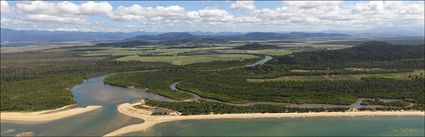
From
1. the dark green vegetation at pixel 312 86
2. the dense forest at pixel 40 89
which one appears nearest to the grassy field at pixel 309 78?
the dark green vegetation at pixel 312 86

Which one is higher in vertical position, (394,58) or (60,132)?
(394,58)

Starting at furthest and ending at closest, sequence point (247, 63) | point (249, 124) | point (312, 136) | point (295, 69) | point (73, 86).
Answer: point (247, 63), point (295, 69), point (73, 86), point (249, 124), point (312, 136)

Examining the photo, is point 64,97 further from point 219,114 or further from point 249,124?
point 249,124

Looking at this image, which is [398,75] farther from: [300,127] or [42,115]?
[42,115]

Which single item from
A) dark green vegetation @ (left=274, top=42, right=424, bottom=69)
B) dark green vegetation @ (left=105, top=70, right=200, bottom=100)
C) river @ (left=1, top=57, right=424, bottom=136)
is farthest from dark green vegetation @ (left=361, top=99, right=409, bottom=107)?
dark green vegetation @ (left=274, top=42, right=424, bottom=69)

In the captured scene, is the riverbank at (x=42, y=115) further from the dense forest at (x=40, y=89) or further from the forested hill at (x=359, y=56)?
the forested hill at (x=359, y=56)

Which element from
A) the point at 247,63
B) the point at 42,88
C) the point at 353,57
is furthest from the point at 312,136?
the point at 353,57
